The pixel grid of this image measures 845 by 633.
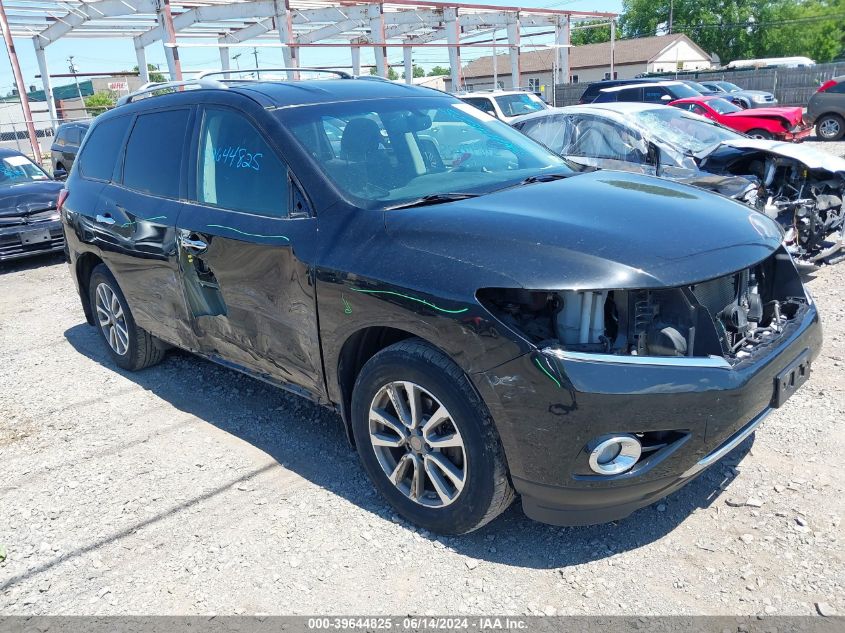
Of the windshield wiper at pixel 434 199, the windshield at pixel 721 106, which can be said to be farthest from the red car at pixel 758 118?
the windshield wiper at pixel 434 199

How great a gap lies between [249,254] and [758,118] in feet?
55.1

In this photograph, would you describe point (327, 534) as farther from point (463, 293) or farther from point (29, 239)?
point (29, 239)

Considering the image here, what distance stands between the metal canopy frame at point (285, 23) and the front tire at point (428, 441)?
19.0 metres

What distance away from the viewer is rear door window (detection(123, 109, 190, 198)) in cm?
414

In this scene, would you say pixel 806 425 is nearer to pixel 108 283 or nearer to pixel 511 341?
pixel 511 341

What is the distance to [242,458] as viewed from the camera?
3.93 meters

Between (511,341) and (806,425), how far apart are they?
232 centimetres

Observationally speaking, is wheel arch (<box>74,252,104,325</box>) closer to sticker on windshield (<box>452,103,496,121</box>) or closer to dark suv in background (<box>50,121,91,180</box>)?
sticker on windshield (<box>452,103,496,121</box>)

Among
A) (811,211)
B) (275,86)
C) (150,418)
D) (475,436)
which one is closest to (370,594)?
(475,436)

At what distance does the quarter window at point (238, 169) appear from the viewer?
3482mm

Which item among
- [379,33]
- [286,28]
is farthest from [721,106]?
[286,28]

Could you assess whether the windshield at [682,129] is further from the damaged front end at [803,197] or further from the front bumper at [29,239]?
the front bumper at [29,239]

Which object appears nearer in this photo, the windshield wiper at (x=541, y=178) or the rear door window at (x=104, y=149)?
the windshield wiper at (x=541, y=178)

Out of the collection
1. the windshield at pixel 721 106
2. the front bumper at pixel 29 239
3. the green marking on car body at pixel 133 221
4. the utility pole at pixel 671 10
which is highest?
the utility pole at pixel 671 10
